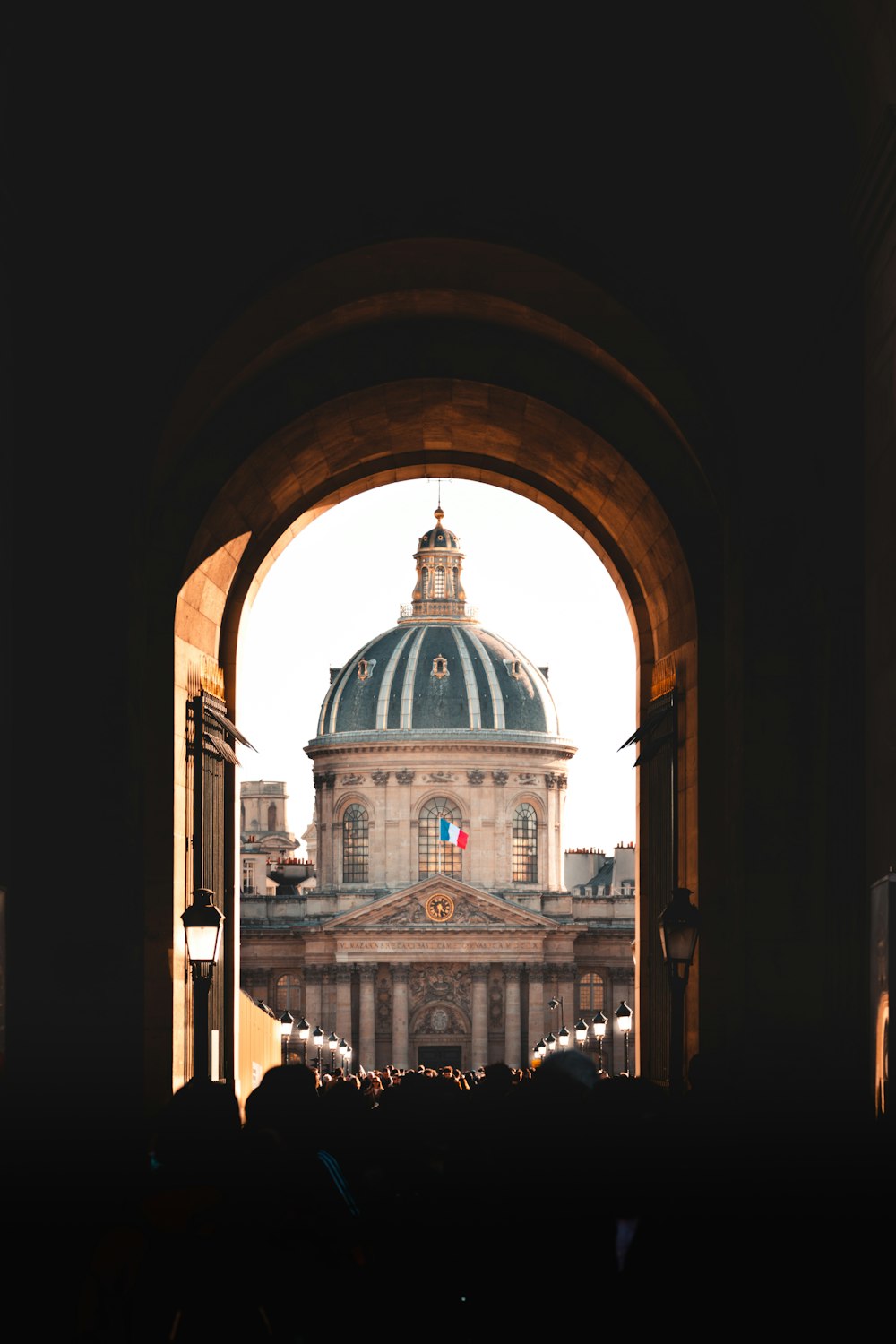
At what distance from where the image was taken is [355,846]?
123 metres

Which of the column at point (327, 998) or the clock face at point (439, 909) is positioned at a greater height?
the clock face at point (439, 909)

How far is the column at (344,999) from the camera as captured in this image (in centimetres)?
11650

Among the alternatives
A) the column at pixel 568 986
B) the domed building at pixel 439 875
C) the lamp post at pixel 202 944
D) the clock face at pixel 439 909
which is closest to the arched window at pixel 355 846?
the domed building at pixel 439 875

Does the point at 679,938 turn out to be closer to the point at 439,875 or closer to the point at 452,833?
the point at 439,875

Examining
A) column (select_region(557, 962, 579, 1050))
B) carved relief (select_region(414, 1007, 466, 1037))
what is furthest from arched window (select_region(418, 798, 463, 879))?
column (select_region(557, 962, 579, 1050))

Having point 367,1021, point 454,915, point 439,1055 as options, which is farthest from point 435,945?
point 439,1055

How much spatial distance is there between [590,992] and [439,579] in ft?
93.0

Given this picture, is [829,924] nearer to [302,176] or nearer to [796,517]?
[796,517]

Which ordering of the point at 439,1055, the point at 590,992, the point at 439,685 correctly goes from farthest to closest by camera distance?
the point at 439,685 < the point at 590,992 < the point at 439,1055

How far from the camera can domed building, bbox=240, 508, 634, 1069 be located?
117m

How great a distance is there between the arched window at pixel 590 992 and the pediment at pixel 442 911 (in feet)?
15.5

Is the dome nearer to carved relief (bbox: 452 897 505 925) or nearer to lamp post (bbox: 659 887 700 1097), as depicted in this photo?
carved relief (bbox: 452 897 505 925)

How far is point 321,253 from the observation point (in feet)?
56.5

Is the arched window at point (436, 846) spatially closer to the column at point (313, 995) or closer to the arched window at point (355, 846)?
the arched window at point (355, 846)
